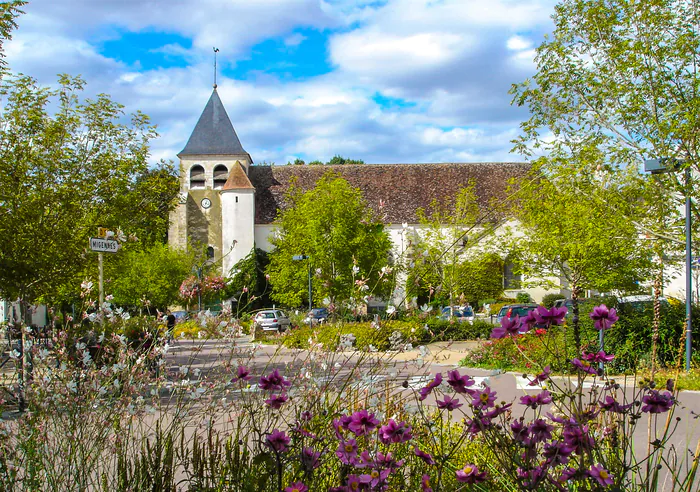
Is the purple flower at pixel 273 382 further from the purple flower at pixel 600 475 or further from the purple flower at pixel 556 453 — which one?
the purple flower at pixel 600 475

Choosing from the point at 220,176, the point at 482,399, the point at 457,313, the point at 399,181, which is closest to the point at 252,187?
the point at 220,176

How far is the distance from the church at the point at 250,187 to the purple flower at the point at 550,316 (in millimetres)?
40562

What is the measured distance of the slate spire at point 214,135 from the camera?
46.1 metres

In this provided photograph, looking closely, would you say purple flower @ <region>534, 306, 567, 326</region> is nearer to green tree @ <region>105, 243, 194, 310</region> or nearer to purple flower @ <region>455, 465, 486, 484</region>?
purple flower @ <region>455, 465, 486, 484</region>

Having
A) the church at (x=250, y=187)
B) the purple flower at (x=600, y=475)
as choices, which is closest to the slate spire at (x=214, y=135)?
the church at (x=250, y=187)

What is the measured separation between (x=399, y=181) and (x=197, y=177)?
48.6 feet

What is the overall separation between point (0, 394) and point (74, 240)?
7.85 meters

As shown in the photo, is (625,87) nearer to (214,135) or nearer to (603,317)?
(603,317)

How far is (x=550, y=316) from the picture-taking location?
2.46m

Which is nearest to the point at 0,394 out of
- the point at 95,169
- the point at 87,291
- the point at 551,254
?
the point at 87,291

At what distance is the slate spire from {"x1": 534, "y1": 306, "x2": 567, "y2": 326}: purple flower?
148 feet

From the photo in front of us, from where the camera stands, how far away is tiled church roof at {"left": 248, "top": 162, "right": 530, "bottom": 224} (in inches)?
1825

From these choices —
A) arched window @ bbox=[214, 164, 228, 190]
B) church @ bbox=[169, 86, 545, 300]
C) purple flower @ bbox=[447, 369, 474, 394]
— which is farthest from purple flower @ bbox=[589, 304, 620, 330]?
arched window @ bbox=[214, 164, 228, 190]

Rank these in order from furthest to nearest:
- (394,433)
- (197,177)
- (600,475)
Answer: (197,177) < (394,433) < (600,475)
